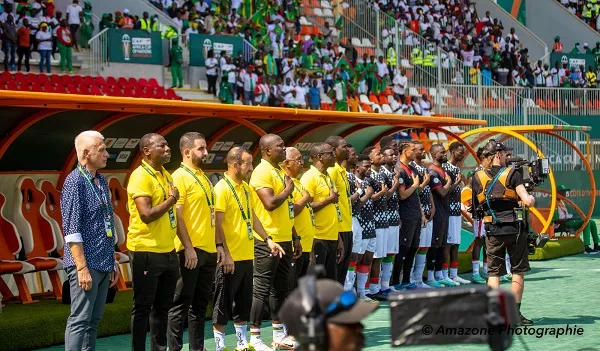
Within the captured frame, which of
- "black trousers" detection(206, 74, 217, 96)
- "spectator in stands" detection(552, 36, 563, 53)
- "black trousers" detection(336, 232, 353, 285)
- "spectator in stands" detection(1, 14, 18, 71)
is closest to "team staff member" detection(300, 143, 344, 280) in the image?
"black trousers" detection(336, 232, 353, 285)

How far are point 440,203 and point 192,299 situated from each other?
6.44 m

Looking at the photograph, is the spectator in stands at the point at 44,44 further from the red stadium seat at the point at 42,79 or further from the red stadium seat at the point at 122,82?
the red stadium seat at the point at 42,79

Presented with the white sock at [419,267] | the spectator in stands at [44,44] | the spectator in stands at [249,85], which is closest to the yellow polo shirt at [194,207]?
the white sock at [419,267]

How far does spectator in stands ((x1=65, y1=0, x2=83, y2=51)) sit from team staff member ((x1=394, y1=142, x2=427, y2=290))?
1193cm

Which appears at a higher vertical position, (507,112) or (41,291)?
(507,112)

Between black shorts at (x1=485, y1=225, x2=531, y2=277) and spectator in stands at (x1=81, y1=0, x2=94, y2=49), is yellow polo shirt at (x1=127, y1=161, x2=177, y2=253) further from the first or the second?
spectator in stands at (x1=81, y1=0, x2=94, y2=49)

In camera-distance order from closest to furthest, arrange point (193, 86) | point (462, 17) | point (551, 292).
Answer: point (551, 292) < point (193, 86) < point (462, 17)

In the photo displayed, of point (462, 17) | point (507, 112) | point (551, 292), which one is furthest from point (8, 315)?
point (462, 17)

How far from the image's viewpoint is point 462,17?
3797 cm

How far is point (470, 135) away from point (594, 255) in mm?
3514

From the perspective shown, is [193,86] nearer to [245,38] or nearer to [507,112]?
[245,38]

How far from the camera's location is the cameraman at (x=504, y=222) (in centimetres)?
1025

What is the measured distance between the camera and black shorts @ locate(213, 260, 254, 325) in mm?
8898

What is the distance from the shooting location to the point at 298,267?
400 inches
